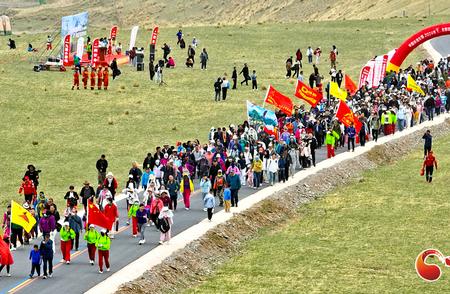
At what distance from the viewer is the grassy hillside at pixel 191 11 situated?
5103 inches

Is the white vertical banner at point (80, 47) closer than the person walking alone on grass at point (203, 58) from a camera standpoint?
Yes

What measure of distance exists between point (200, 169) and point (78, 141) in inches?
587

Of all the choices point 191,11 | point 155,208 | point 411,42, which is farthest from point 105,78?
point 191,11

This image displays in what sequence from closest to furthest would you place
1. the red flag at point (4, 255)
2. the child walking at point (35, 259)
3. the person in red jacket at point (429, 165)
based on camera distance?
1. the child walking at point (35, 259)
2. the red flag at point (4, 255)
3. the person in red jacket at point (429, 165)

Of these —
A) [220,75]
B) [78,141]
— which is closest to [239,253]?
[78,141]

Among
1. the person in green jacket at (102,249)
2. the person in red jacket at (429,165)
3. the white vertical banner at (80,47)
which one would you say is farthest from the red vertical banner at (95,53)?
the person in green jacket at (102,249)

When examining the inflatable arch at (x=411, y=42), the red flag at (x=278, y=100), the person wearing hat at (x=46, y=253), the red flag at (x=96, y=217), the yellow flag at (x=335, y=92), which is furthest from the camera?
the inflatable arch at (x=411, y=42)

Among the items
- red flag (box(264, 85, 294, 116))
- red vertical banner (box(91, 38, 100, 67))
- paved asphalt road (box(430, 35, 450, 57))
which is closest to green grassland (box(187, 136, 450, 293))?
red flag (box(264, 85, 294, 116))

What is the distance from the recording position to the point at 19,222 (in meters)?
31.9

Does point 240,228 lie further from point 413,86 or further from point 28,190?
point 413,86

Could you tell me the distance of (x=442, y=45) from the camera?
9062 centimetres

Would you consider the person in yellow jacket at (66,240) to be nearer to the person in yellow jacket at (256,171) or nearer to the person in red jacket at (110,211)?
the person in red jacket at (110,211)

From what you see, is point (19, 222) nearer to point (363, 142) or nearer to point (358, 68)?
point (363, 142)

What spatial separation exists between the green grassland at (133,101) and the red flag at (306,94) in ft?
21.9
